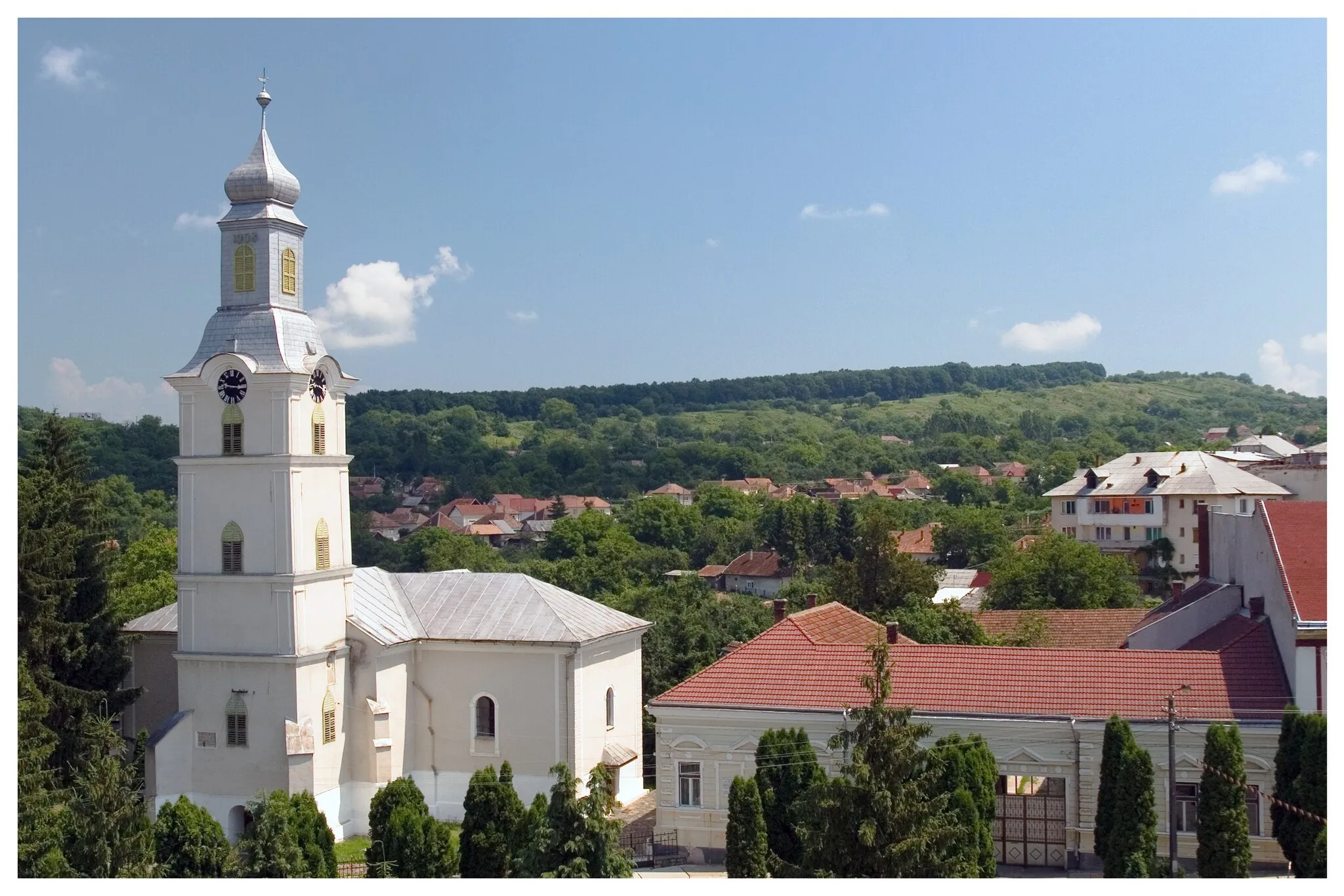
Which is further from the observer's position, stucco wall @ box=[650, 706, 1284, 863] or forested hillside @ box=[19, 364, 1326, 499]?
forested hillside @ box=[19, 364, 1326, 499]

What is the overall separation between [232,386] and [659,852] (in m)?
13.3

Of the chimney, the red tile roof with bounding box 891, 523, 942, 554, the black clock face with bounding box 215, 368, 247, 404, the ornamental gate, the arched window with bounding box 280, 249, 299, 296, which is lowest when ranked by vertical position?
the ornamental gate

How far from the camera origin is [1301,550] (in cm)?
2764

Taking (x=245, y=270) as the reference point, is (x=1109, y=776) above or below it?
below

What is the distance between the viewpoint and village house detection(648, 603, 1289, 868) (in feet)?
86.6

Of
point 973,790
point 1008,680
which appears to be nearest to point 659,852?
point 973,790

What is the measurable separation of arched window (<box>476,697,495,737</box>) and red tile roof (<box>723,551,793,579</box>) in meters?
62.5

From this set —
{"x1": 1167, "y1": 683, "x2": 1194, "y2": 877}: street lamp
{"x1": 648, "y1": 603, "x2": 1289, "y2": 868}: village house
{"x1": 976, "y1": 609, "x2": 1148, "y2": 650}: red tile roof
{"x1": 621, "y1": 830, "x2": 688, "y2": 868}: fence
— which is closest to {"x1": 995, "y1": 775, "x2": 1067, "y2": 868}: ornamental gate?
{"x1": 648, "y1": 603, "x2": 1289, "y2": 868}: village house

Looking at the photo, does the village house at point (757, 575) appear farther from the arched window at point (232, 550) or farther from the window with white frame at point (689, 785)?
the arched window at point (232, 550)

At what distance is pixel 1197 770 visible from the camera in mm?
26266

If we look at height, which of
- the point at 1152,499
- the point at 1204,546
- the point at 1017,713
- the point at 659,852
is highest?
the point at 1152,499

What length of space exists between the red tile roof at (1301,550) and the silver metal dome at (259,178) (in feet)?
72.4

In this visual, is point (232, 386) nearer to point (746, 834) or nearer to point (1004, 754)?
point (746, 834)

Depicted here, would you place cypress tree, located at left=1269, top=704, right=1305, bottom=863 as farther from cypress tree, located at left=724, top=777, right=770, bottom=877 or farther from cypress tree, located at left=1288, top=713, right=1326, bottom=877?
cypress tree, located at left=724, top=777, right=770, bottom=877
